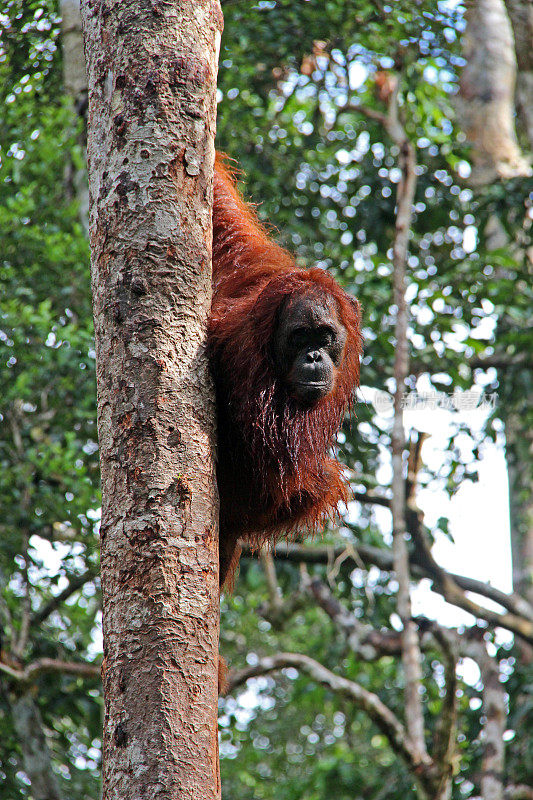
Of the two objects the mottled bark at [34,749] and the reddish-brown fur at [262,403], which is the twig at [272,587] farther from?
the reddish-brown fur at [262,403]

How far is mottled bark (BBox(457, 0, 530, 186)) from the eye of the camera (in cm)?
838

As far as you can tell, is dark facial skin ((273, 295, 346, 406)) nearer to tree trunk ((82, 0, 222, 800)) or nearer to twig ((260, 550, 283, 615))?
tree trunk ((82, 0, 222, 800))

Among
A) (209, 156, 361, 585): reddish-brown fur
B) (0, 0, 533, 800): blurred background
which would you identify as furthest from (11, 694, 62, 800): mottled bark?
(209, 156, 361, 585): reddish-brown fur

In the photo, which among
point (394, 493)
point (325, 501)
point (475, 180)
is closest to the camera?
point (325, 501)

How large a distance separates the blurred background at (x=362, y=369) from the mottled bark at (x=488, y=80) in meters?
0.51

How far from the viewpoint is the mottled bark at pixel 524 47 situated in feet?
24.0

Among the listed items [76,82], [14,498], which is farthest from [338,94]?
[14,498]

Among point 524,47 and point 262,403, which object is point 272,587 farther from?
point 524,47

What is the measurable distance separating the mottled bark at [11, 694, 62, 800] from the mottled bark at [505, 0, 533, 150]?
626 centimetres

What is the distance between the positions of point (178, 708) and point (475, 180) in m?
7.24

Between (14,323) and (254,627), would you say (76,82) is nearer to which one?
(14,323)

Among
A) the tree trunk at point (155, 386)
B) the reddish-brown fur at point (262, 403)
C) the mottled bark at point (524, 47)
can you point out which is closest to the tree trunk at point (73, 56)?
the reddish-brown fur at point (262, 403)

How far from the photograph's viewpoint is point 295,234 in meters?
6.33

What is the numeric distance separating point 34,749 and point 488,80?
7.48 m
